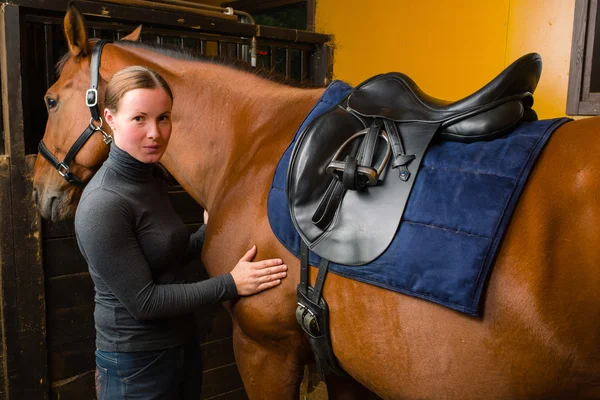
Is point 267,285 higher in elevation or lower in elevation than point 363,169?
lower

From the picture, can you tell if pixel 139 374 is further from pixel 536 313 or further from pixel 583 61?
pixel 583 61

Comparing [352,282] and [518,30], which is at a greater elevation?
[518,30]

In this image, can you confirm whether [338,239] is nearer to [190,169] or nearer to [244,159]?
[244,159]

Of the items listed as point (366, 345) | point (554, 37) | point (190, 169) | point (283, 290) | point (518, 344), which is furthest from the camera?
point (554, 37)

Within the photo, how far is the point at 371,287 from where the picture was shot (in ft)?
3.41

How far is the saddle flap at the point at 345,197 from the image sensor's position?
1.02 meters

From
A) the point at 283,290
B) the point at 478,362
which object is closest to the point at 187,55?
the point at 283,290

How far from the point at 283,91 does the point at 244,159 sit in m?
0.27

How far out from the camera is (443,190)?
3.20ft

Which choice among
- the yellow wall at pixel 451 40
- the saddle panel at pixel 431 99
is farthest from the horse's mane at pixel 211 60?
the yellow wall at pixel 451 40

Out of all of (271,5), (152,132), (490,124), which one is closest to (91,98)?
(152,132)

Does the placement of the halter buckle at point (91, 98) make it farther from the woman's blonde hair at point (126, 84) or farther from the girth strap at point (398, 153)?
the girth strap at point (398, 153)

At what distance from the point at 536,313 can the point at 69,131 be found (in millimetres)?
1572

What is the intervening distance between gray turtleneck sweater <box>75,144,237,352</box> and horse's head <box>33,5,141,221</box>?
487 mm
